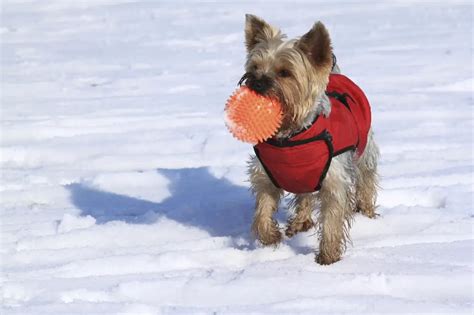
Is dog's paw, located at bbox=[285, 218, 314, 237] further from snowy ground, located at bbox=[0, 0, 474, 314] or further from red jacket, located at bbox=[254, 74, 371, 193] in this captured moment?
red jacket, located at bbox=[254, 74, 371, 193]

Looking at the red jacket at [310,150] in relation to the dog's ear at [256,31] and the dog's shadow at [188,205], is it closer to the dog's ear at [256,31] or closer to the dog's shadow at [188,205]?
the dog's ear at [256,31]

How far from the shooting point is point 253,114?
4406mm

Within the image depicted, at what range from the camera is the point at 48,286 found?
4539mm

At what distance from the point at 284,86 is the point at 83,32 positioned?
844cm

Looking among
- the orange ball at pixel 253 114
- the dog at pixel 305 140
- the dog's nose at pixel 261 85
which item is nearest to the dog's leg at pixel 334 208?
the dog at pixel 305 140

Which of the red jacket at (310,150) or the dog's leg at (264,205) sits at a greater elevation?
the red jacket at (310,150)

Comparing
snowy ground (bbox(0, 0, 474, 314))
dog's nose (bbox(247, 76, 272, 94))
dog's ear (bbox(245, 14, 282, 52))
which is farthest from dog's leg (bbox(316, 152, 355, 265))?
dog's ear (bbox(245, 14, 282, 52))

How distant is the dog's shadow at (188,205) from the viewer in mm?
5641

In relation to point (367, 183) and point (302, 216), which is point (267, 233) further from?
point (367, 183)

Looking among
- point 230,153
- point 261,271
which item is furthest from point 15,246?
point 230,153

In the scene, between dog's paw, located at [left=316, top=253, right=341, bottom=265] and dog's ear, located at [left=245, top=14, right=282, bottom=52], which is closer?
dog's ear, located at [left=245, top=14, right=282, bottom=52]

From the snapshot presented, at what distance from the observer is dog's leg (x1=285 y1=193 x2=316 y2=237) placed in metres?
5.46

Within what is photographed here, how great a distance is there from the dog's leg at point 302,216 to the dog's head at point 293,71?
0.96 meters

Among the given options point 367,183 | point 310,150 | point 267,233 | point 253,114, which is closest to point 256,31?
point 253,114
